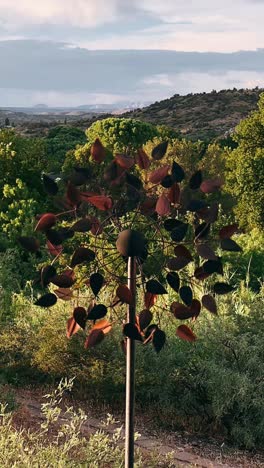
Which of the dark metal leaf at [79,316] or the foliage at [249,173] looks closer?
the dark metal leaf at [79,316]

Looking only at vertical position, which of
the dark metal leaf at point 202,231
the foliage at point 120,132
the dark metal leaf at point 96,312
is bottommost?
the foliage at point 120,132

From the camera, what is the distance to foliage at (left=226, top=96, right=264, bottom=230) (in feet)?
91.0

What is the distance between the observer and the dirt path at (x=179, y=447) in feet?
27.0

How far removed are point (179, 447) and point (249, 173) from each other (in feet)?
68.6

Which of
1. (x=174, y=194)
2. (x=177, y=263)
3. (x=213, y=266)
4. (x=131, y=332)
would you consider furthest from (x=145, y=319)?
(x=174, y=194)

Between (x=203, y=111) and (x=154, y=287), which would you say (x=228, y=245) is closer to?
(x=154, y=287)

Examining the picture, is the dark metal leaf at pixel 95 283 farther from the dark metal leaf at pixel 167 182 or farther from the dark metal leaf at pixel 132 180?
the dark metal leaf at pixel 167 182

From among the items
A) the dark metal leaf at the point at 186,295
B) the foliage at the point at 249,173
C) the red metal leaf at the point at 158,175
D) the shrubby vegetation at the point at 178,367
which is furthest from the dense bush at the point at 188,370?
the foliage at the point at 249,173

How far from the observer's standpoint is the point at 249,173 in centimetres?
2809

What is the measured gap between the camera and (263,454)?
891 cm

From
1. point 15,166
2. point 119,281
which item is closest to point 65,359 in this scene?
point 119,281

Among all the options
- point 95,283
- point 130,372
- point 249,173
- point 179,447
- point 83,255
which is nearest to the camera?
point 95,283

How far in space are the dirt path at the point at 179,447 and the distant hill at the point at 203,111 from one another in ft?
211

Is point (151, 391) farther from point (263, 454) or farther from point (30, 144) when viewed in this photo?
point (30, 144)
